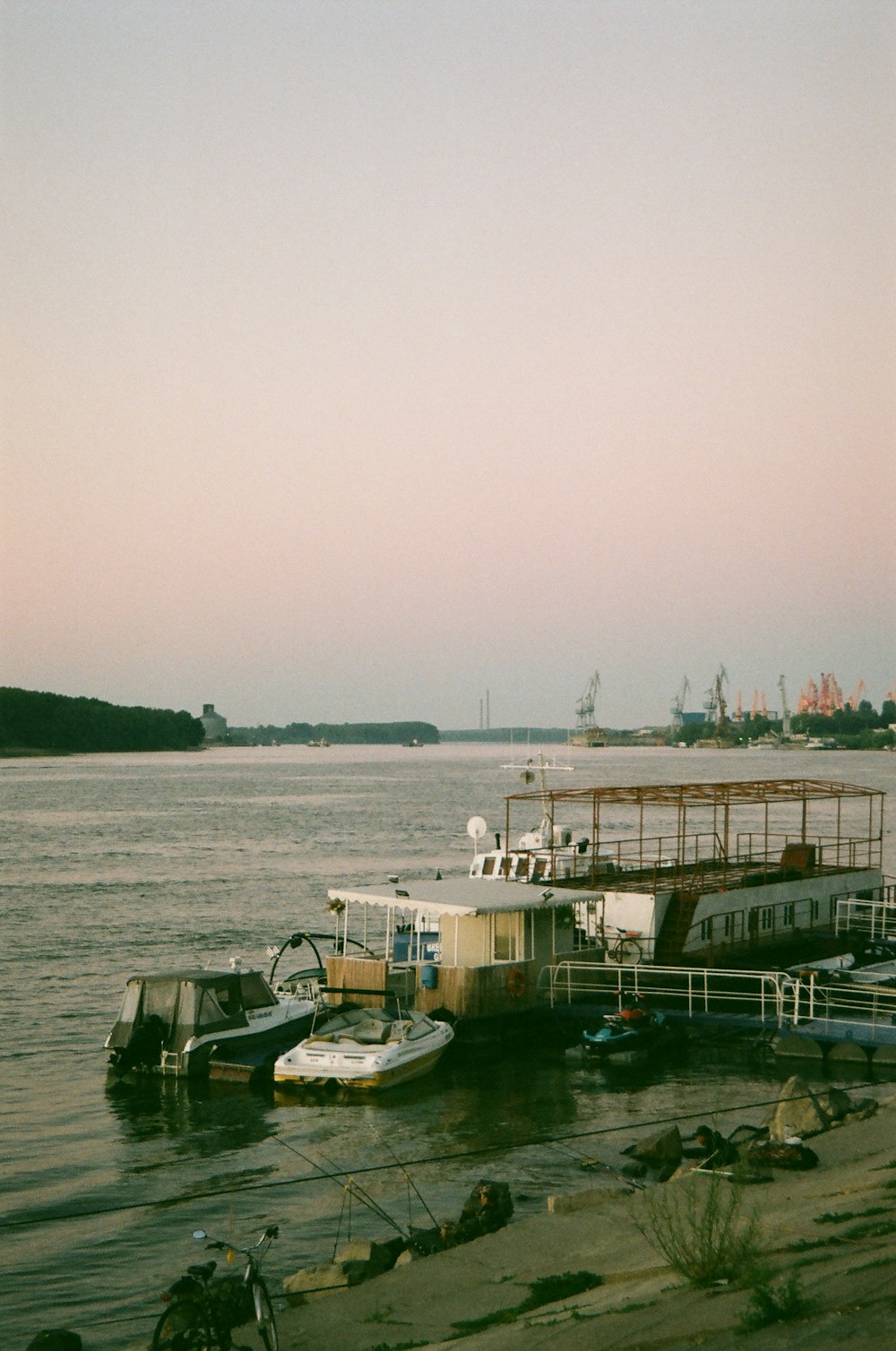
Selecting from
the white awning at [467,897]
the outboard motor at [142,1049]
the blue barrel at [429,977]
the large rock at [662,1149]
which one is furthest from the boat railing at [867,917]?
the outboard motor at [142,1049]

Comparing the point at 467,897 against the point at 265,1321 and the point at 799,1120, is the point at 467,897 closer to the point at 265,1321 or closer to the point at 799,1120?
the point at 799,1120

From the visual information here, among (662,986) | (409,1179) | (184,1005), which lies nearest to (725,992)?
(662,986)

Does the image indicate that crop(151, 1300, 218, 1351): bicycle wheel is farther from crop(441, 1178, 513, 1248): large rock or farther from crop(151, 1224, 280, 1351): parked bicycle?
crop(441, 1178, 513, 1248): large rock

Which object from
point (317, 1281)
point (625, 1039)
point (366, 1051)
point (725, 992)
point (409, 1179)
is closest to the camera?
point (317, 1281)

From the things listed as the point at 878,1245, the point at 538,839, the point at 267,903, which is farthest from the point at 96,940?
the point at 878,1245

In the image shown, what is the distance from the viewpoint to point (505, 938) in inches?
1246

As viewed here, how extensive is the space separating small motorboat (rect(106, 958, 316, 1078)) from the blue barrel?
328 cm

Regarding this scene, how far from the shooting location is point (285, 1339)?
523 inches

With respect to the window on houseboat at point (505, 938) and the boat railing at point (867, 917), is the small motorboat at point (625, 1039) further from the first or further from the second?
the boat railing at point (867, 917)

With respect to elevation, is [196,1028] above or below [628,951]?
below

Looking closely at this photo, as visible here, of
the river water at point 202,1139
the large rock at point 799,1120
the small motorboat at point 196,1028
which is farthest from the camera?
the small motorboat at point 196,1028

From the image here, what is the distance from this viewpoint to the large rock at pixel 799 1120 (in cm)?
2077

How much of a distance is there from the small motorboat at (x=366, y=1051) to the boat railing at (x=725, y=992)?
166 inches

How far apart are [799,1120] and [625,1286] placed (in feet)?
29.3
